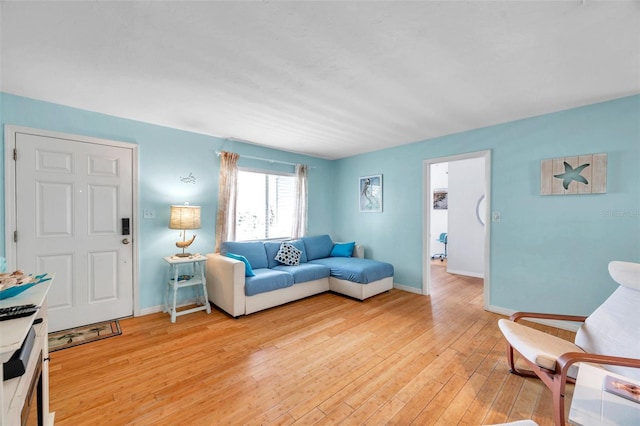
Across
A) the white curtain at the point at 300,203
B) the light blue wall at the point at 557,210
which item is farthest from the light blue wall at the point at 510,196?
the white curtain at the point at 300,203

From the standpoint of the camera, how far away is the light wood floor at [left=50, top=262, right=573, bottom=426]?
5.58 ft

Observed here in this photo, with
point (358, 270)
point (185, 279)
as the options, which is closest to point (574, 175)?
point (358, 270)

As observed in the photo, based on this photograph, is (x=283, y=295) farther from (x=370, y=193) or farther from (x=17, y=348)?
(x=17, y=348)

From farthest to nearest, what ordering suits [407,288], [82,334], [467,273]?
[467,273]
[407,288]
[82,334]

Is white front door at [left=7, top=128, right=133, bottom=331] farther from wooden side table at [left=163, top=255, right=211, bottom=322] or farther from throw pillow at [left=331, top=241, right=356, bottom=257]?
throw pillow at [left=331, top=241, right=356, bottom=257]

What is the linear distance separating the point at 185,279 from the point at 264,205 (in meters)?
1.73

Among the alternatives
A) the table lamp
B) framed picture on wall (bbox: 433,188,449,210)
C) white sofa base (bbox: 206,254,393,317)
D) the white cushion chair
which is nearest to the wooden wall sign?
the white cushion chair

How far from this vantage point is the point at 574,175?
2.80 meters

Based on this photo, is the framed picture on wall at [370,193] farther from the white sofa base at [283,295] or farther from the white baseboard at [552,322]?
the white baseboard at [552,322]

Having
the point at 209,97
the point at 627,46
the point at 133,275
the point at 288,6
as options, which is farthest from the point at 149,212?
the point at 627,46

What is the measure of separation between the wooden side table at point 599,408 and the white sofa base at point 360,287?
255 centimetres

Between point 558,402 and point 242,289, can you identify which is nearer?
point 558,402

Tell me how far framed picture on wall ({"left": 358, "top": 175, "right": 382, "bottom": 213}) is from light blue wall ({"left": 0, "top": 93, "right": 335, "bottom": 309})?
2065 mm

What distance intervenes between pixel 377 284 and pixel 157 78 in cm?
366
